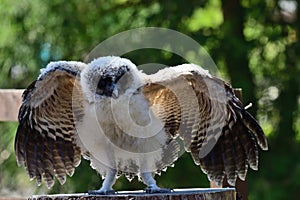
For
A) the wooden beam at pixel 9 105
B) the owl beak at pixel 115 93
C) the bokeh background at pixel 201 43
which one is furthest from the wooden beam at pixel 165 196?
the bokeh background at pixel 201 43

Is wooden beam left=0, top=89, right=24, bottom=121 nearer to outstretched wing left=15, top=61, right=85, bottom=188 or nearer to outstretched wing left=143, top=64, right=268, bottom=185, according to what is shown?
outstretched wing left=15, top=61, right=85, bottom=188

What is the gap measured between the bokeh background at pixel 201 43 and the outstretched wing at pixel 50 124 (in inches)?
84.8

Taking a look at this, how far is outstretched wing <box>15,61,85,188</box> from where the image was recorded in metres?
3.23

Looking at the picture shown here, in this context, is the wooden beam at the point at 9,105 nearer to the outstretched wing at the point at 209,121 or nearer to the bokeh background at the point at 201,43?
the outstretched wing at the point at 209,121

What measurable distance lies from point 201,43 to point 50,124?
8.96 ft

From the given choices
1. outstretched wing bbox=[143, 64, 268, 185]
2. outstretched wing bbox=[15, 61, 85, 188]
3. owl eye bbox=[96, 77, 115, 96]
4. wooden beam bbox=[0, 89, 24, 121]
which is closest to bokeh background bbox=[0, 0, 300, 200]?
wooden beam bbox=[0, 89, 24, 121]

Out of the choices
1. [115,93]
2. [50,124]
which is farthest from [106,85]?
[50,124]

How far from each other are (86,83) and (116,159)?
0.35m

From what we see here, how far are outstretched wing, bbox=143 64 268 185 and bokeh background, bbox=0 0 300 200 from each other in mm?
2319

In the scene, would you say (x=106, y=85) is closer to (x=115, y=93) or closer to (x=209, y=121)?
(x=115, y=93)

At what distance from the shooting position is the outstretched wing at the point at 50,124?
3232mm

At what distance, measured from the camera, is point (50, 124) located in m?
3.43

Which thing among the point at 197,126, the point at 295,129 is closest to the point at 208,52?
the point at 295,129

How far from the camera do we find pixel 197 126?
Answer: 3.47 m
